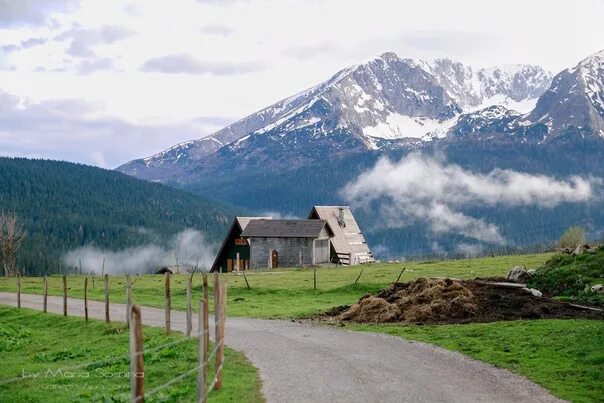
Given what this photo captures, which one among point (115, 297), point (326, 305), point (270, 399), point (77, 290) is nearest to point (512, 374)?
point (270, 399)

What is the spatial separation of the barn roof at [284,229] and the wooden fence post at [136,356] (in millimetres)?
87784

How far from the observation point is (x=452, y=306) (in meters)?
38.1

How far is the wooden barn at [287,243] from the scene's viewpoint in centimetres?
10375

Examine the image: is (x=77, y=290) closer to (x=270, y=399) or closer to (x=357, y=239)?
(x=270, y=399)

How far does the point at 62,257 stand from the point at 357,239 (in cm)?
10156

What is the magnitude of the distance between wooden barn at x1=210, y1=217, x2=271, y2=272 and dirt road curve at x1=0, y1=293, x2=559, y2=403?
75232 mm

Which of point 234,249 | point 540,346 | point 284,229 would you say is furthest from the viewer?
point 234,249

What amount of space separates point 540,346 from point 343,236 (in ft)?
Result: 283

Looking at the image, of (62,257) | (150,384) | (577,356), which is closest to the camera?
(150,384)

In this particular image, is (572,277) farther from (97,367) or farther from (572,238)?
(572,238)

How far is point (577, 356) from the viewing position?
26109 millimetres

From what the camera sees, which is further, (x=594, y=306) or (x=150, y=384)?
(x=594, y=306)

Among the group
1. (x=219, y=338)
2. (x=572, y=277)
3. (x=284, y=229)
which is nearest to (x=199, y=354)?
(x=219, y=338)

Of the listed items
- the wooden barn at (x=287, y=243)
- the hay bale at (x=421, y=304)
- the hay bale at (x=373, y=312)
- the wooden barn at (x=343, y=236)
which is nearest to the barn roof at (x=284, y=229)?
the wooden barn at (x=287, y=243)
